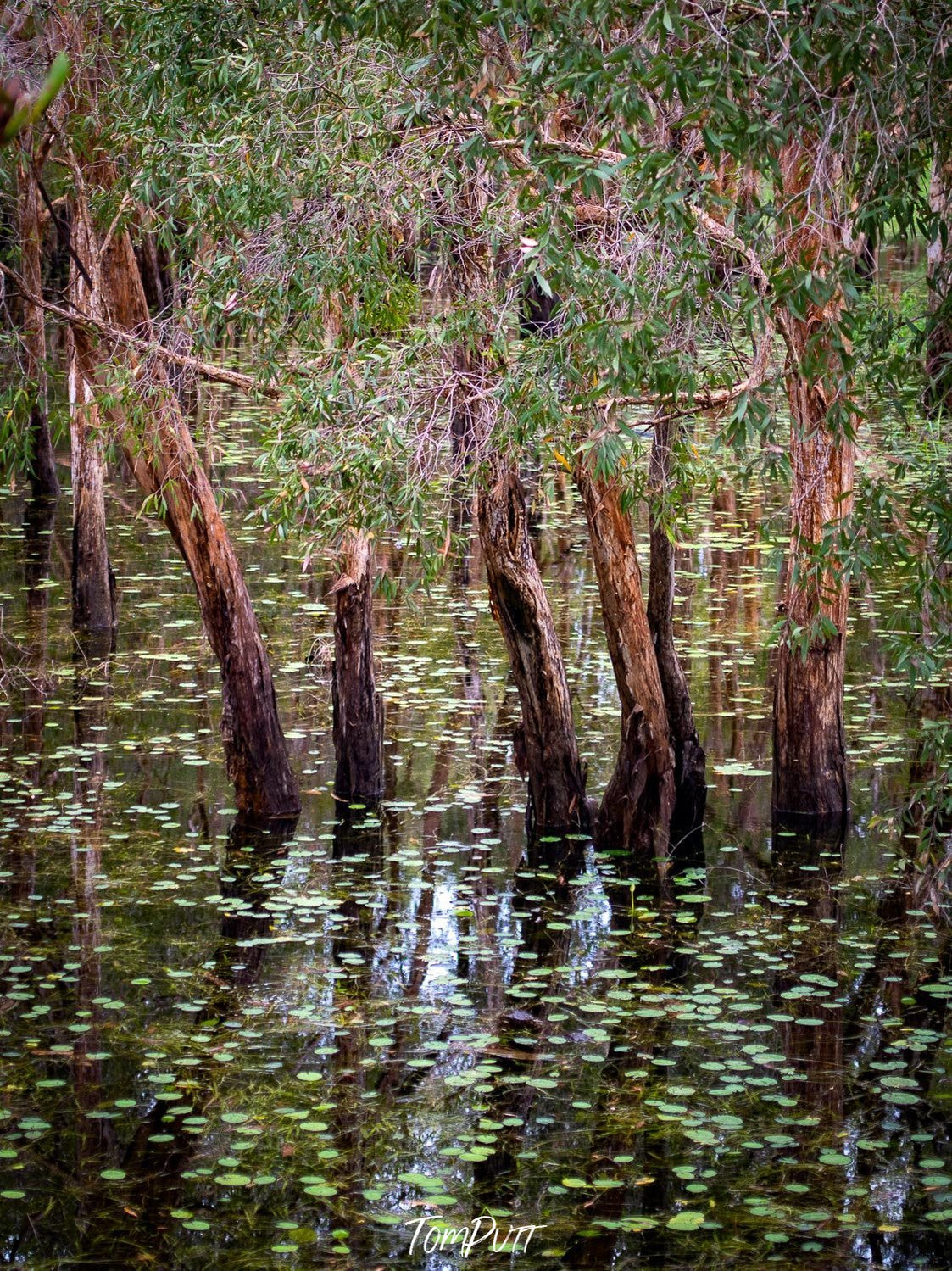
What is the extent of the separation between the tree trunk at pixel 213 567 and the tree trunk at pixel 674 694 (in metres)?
2.54

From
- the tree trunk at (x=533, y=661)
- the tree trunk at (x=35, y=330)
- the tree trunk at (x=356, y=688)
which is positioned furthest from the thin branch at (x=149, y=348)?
the tree trunk at (x=533, y=661)

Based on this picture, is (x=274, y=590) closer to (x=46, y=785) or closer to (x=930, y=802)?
(x=46, y=785)

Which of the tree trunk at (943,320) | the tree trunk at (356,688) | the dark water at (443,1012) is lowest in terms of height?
the dark water at (443,1012)

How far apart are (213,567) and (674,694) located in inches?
120

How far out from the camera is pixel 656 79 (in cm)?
458

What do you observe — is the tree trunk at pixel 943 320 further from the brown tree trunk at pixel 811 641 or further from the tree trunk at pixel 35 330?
the tree trunk at pixel 35 330

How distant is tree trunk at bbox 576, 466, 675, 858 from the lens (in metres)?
8.87

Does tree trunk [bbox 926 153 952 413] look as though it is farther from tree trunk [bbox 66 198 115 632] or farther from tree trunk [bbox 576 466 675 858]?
tree trunk [bbox 66 198 115 632]

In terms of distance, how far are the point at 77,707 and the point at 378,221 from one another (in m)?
6.11

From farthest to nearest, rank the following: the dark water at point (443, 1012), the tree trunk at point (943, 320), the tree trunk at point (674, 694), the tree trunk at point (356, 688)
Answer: the tree trunk at point (356, 688) < the tree trunk at point (674, 694) < the dark water at point (443, 1012) < the tree trunk at point (943, 320)

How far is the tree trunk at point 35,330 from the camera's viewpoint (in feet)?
28.9

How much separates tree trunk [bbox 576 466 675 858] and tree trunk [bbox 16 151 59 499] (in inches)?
Result: 128

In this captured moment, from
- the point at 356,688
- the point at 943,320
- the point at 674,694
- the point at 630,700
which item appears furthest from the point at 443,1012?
the point at 943,320

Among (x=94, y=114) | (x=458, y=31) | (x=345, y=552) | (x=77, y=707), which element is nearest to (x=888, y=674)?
(x=345, y=552)
